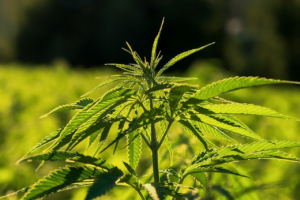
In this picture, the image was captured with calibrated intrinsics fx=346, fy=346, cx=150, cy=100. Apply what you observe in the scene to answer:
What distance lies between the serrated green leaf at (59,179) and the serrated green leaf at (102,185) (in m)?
0.05

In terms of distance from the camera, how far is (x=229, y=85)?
2.43 feet

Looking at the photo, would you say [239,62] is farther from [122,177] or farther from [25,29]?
[122,177]

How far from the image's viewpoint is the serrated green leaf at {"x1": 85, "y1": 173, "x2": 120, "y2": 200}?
669 mm

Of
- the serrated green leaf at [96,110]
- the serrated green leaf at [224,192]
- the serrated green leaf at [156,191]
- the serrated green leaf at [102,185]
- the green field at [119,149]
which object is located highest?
the serrated green leaf at [96,110]

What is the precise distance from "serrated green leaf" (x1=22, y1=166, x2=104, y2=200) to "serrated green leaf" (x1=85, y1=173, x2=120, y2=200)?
5cm

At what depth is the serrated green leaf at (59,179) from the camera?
713mm

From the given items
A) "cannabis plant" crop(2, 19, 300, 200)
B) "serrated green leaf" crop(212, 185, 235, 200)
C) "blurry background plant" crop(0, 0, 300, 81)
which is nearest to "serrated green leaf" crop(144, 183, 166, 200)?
"cannabis plant" crop(2, 19, 300, 200)

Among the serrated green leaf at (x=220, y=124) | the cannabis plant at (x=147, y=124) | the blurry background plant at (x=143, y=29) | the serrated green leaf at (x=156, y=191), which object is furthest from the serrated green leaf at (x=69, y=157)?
the blurry background plant at (x=143, y=29)

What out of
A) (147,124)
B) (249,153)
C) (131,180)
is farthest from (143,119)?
(249,153)

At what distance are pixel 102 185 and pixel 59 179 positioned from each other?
0.11m

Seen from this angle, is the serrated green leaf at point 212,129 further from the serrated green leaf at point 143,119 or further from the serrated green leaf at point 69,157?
the serrated green leaf at point 69,157

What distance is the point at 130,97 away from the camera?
2.86ft

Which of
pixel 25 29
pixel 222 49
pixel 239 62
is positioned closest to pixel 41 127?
pixel 239 62

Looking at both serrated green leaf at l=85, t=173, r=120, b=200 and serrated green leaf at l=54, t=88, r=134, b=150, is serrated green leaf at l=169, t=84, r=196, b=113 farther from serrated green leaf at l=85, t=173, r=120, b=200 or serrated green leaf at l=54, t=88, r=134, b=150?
serrated green leaf at l=85, t=173, r=120, b=200
